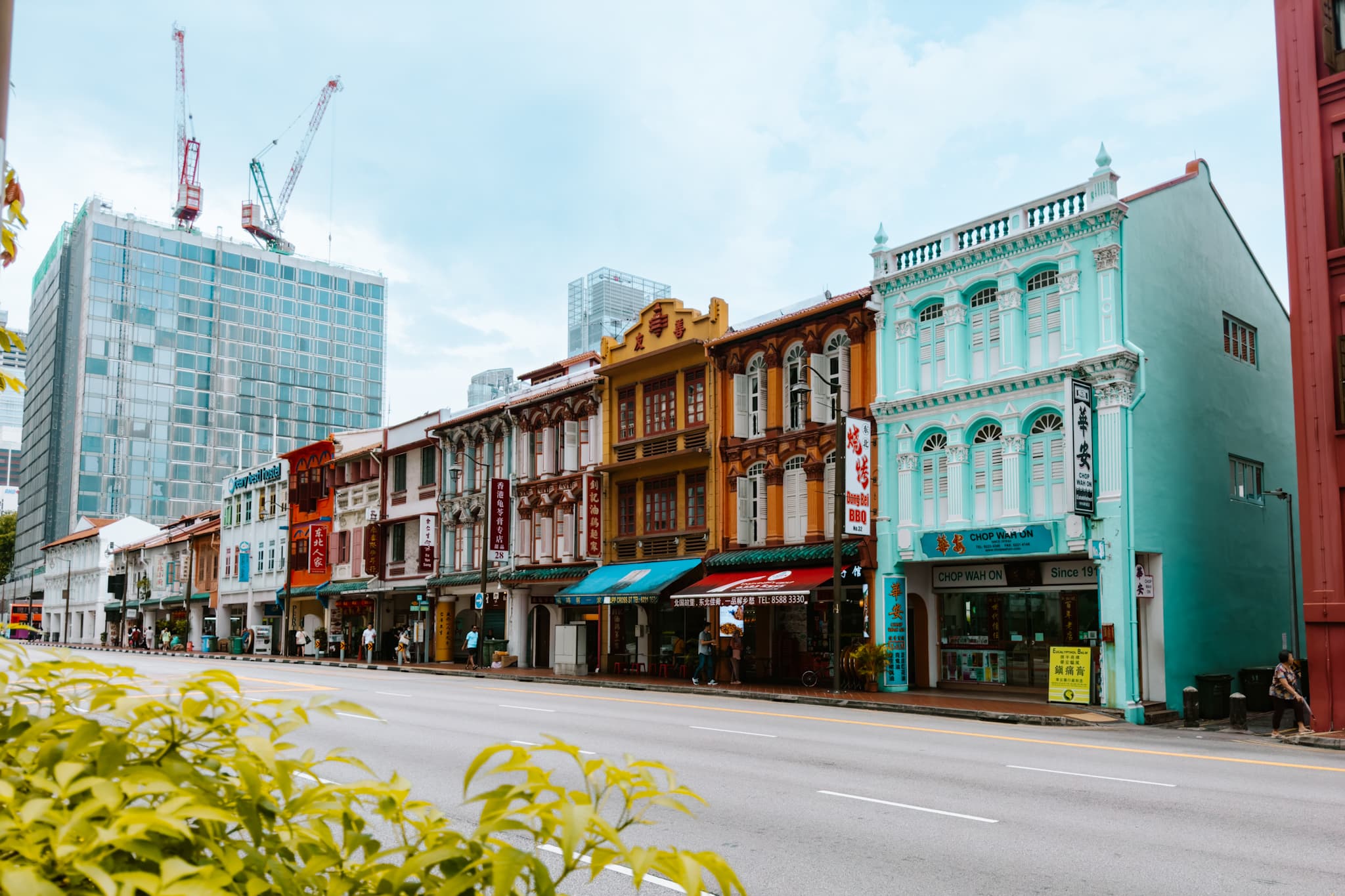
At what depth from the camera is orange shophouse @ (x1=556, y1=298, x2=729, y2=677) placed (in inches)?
1430

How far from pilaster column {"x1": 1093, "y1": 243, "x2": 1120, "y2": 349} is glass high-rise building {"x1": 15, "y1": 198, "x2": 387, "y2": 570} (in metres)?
135

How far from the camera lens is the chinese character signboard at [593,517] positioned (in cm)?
4038

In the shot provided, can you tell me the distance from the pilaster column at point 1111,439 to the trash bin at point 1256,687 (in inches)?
205

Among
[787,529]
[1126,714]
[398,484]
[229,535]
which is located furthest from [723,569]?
[229,535]

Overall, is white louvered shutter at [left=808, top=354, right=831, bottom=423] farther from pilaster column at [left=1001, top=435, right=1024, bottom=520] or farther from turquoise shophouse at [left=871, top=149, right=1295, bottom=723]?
pilaster column at [left=1001, top=435, right=1024, bottom=520]

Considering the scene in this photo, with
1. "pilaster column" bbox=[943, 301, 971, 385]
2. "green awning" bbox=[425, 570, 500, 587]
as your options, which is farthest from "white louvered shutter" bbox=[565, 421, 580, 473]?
"pilaster column" bbox=[943, 301, 971, 385]

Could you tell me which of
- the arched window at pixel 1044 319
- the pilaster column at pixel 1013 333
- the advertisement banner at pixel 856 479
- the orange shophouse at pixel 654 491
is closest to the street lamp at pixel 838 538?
the advertisement banner at pixel 856 479

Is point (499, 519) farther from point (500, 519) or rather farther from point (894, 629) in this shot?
point (894, 629)

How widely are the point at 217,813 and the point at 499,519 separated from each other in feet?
140

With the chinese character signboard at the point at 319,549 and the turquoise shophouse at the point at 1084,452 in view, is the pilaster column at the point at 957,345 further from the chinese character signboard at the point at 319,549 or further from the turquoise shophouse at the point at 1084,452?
the chinese character signboard at the point at 319,549

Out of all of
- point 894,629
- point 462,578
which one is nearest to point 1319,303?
point 894,629

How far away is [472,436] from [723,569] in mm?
17722

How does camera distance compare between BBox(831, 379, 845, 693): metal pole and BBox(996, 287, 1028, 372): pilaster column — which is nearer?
BBox(996, 287, 1028, 372): pilaster column

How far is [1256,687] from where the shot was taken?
25.8 meters
